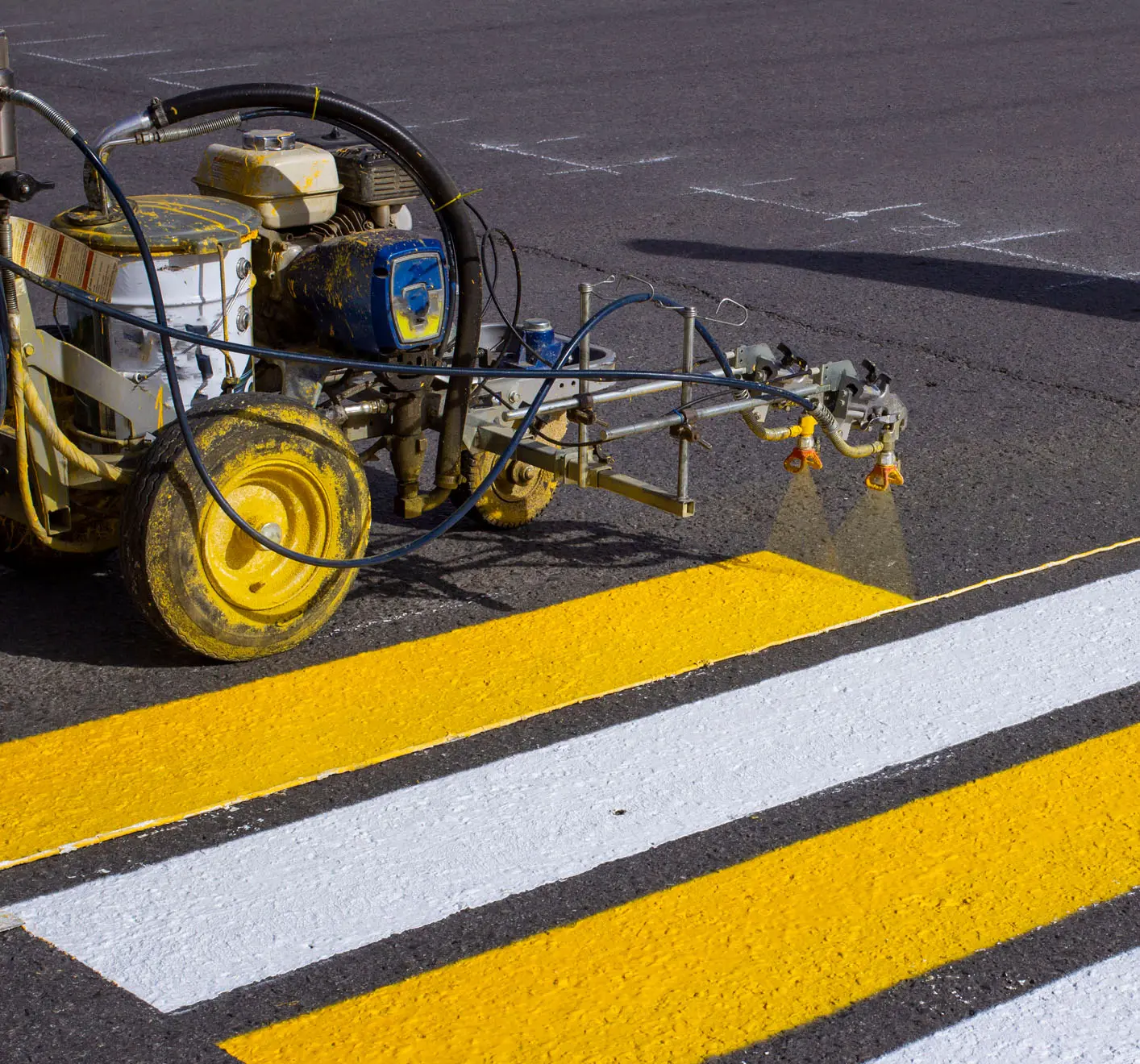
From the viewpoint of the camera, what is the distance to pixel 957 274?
334 inches

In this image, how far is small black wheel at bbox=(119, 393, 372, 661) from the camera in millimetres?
4074

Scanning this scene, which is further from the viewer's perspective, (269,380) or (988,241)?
(988,241)

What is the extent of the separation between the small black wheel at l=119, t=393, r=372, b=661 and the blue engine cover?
34 cm

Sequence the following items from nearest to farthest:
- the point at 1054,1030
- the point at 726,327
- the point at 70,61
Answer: the point at 1054,1030 → the point at 726,327 → the point at 70,61

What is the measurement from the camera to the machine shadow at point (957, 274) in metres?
8.01

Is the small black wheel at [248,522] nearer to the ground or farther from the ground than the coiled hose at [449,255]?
nearer to the ground

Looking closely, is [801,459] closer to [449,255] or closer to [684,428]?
[684,428]

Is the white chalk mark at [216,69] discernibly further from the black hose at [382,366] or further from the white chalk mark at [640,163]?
the black hose at [382,366]

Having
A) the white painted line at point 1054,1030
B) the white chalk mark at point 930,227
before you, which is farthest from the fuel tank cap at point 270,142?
the white chalk mark at point 930,227

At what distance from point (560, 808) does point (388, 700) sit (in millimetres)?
655

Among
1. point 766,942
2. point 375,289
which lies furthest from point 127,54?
point 766,942

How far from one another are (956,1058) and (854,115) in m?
10.5

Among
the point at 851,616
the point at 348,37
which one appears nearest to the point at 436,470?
the point at 851,616

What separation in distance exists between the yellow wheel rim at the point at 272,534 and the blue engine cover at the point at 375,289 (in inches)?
18.3
